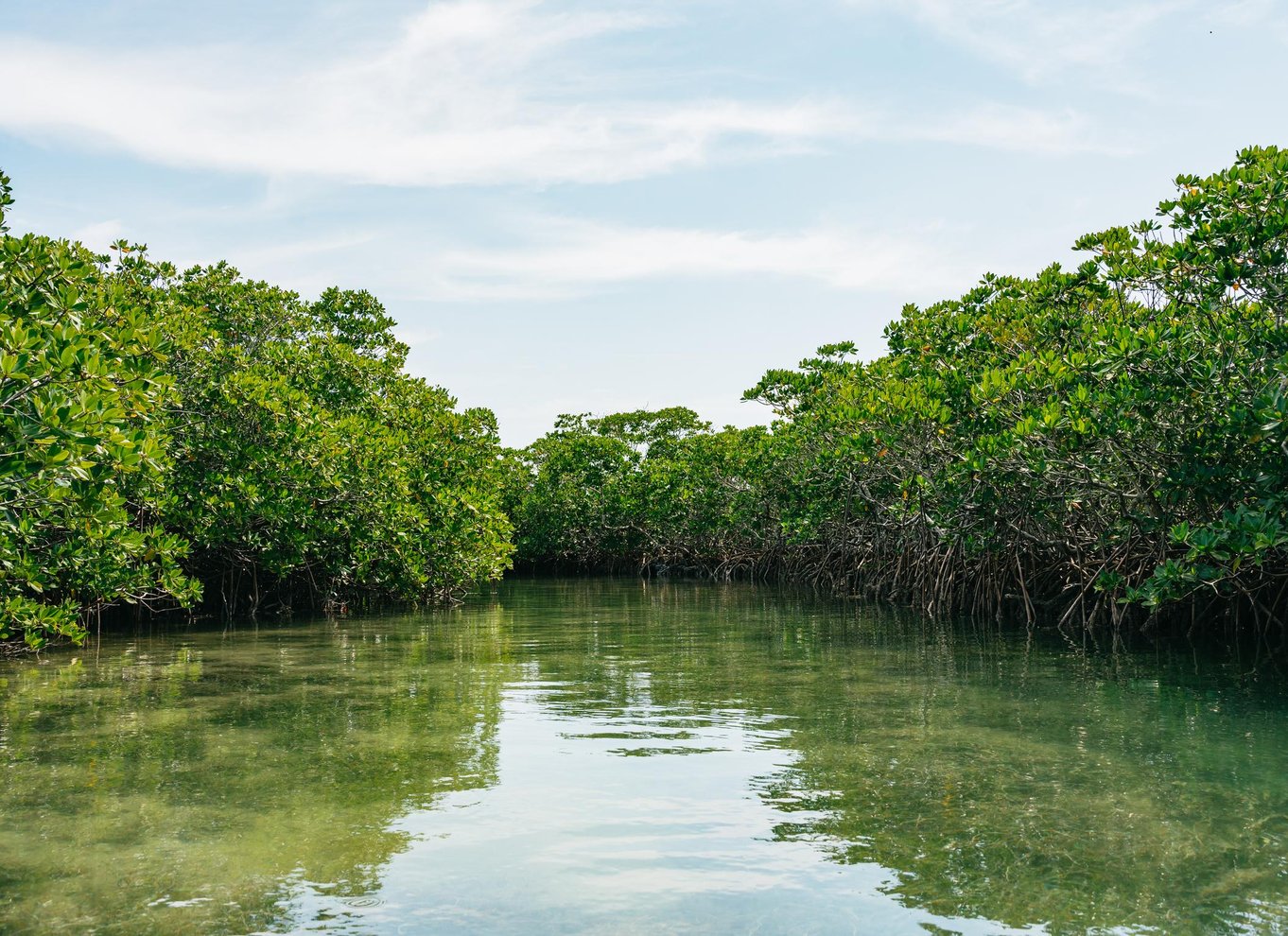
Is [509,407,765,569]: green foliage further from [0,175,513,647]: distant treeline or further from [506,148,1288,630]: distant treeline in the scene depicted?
[0,175,513,647]: distant treeline

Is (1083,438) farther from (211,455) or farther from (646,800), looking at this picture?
(211,455)

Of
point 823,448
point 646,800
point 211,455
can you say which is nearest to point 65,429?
point 646,800

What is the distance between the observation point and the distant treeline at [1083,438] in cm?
760

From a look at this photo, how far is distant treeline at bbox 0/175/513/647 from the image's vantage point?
5.61 m

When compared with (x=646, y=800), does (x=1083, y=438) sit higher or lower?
higher

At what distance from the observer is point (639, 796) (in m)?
4.25

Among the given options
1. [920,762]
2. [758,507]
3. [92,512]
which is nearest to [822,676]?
[920,762]

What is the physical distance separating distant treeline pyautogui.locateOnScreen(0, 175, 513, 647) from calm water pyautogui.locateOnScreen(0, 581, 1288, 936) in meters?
1.36

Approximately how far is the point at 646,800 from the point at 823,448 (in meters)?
12.4

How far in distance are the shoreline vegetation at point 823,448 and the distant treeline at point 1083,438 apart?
38mm

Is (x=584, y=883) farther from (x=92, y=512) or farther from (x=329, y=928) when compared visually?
(x=92, y=512)

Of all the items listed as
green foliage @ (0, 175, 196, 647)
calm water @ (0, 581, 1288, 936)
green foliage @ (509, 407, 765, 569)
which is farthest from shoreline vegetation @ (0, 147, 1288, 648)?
green foliage @ (509, 407, 765, 569)

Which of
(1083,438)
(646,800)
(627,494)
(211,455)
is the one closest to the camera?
(646,800)

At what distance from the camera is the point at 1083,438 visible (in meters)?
8.62
